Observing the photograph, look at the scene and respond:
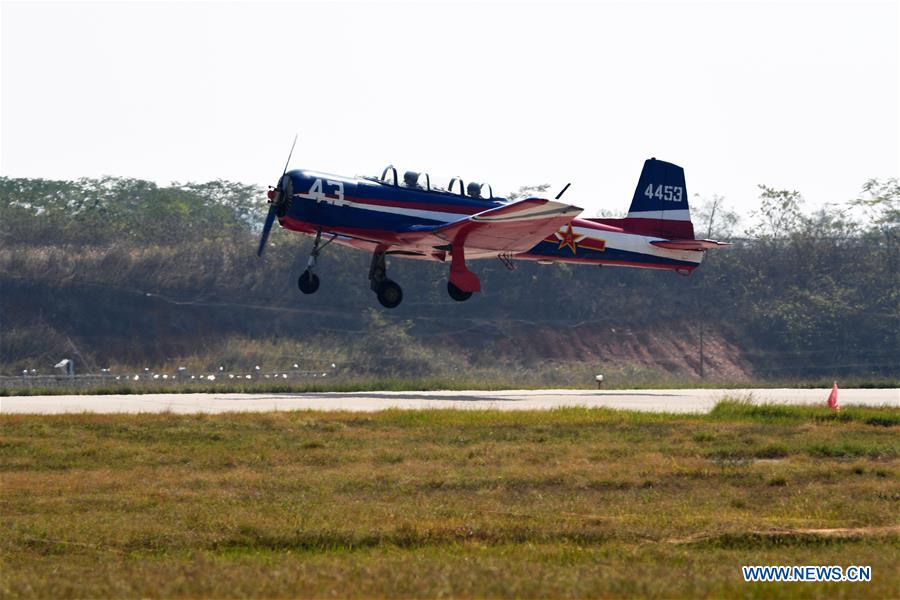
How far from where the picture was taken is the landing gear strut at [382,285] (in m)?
33.1

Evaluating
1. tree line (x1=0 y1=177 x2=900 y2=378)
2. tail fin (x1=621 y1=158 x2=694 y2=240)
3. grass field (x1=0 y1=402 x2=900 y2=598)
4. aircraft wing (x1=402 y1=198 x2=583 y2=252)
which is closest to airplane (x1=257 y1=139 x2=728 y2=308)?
aircraft wing (x1=402 y1=198 x2=583 y2=252)

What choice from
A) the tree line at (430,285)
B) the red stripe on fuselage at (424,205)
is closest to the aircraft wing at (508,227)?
the red stripe on fuselage at (424,205)

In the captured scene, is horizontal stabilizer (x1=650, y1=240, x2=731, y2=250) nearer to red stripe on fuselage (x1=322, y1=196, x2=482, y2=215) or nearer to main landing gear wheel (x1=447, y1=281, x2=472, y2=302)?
red stripe on fuselage (x1=322, y1=196, x2=482, y2=215)

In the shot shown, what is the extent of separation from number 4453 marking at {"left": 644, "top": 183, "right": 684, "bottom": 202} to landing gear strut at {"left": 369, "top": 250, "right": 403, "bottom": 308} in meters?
8.84

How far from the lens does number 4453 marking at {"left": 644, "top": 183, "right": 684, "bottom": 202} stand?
37.0 m

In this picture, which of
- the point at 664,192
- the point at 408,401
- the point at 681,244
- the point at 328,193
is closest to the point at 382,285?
the point at 328,193

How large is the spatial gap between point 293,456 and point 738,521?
7.66 metres

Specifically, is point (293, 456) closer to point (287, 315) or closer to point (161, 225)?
point (287, 315)

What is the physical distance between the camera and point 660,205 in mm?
36906

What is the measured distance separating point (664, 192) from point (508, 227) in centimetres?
777

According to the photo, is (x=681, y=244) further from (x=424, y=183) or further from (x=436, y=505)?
(x=436, y=505)

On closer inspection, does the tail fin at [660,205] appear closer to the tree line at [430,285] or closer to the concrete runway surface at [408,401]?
the concrete runway surface at [408,401]

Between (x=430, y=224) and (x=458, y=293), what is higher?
(x=430, y=224)

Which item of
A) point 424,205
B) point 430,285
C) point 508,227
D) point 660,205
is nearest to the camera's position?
point 508,227
